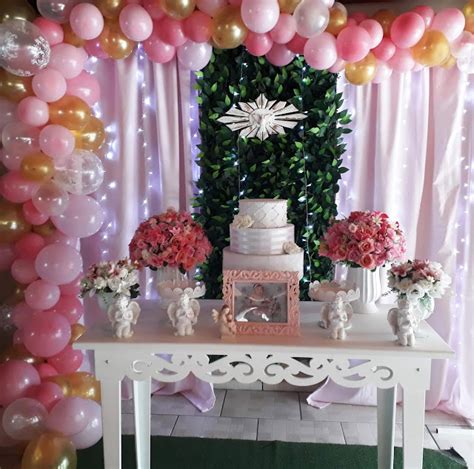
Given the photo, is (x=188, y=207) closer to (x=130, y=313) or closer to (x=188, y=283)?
(x=188, y=283)

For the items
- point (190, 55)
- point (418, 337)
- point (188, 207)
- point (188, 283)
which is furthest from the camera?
point (188, 207)

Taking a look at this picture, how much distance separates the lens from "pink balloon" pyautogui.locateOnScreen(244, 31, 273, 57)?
277 cm

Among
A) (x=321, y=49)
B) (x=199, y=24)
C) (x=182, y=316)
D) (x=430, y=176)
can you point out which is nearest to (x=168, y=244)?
(x=182, y=316)

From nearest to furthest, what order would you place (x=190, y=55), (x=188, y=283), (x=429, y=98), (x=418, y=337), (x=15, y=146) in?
(x=418, y=337) < (x=188, y=283) < (x=15, y=146) < (x=190, y=55) < (x=429, y=98)

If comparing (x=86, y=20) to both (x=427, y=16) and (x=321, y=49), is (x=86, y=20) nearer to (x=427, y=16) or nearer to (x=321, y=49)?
(x=321, y=49)

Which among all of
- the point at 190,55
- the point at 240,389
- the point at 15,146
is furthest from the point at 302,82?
the point at 240,389

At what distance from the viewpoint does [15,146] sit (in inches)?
105

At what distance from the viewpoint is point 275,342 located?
2.02m

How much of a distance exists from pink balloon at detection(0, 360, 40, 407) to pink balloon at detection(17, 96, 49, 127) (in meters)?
1.30

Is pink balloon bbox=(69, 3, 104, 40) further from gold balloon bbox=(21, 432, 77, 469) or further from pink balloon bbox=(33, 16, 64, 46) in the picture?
gold balloon bbox=(21, 432, 77, 469)

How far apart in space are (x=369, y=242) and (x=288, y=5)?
1.34 meters

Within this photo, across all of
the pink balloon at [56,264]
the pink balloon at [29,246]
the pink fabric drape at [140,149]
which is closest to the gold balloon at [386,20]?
the pink fabric drape at [140,149]

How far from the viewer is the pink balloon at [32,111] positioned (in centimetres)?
266

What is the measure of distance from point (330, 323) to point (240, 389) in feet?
5.51
